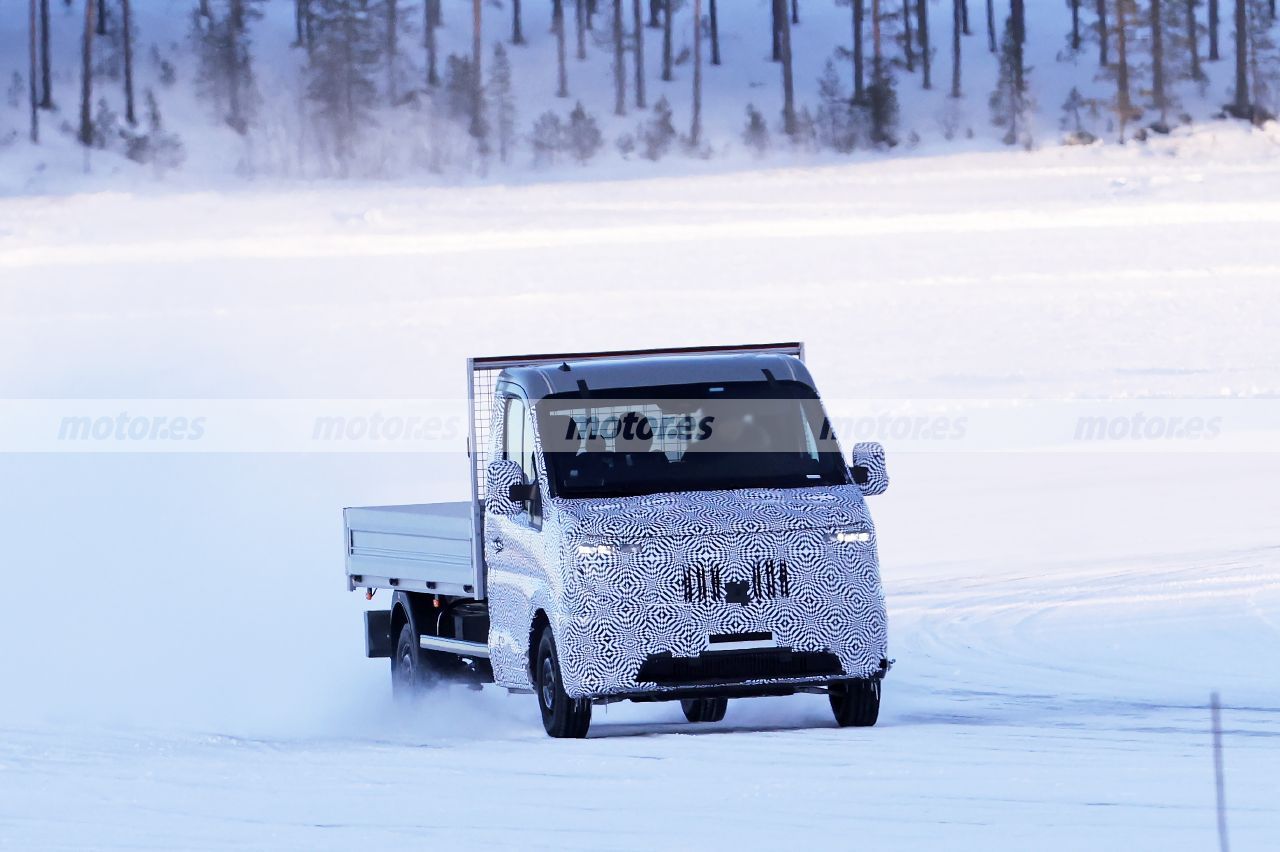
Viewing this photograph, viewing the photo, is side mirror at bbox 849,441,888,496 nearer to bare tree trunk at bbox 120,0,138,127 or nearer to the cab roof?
the cab roof

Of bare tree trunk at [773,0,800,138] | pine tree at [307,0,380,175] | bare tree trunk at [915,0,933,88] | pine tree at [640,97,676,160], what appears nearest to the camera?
pine tree at [640,97,676,160]

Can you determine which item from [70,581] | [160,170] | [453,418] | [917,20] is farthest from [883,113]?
[70,581]

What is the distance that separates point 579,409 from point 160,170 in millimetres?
47627

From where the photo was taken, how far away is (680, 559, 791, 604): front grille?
430 inches

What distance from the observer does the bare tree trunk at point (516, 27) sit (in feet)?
238

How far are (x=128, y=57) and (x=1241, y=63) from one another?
105ft

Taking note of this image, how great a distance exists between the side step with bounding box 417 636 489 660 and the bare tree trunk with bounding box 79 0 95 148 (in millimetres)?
47014

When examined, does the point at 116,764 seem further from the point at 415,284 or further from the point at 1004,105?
the point at 1004,105

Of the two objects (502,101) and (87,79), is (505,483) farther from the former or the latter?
(502,101)

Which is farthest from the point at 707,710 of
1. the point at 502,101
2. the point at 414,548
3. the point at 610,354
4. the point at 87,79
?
the point at 87,79

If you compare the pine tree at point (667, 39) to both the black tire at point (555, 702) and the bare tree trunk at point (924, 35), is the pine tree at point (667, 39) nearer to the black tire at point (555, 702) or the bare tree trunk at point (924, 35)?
the bare tree trunk at point (924, 35)

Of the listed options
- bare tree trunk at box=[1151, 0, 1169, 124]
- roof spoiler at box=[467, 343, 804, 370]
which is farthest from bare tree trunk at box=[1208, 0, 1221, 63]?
roof spoiler at box=[467, 343, 804, 370]

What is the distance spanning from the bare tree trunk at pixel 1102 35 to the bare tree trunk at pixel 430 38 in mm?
19993

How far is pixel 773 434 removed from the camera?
470 inches
